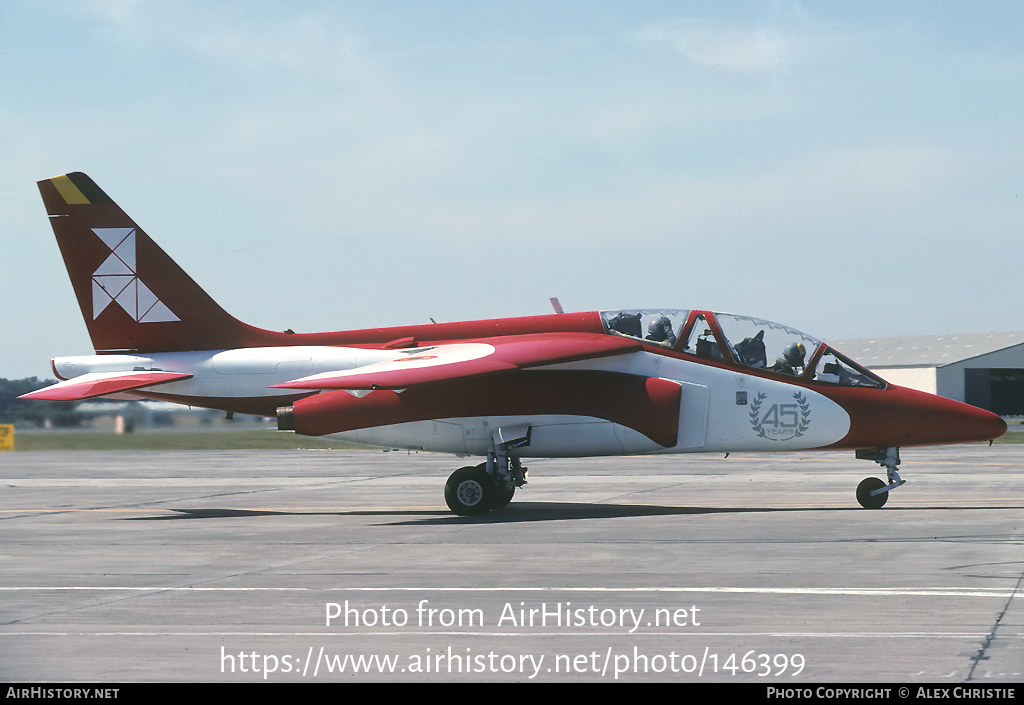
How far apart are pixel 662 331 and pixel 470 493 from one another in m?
4.20

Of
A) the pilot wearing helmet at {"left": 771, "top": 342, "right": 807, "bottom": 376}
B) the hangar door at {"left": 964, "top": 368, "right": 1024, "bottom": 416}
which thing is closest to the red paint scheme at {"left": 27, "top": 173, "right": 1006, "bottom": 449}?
the pilot wearing helmet at {"left": 771, "top": 342, "right": 807, "bottom": 376}

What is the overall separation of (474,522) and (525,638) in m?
9.35

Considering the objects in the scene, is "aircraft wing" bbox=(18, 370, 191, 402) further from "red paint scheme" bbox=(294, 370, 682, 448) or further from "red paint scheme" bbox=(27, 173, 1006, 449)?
"red paint scheme" bbox=(294, 370, 682, 448)

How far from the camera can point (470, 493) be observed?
18500mm

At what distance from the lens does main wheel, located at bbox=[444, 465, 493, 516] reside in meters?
18.5

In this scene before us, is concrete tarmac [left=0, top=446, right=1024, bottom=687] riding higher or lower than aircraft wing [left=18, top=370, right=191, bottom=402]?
lower

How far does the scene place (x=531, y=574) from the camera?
37.4ft

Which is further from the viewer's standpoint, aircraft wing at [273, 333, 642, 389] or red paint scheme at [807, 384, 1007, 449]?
red paint scheme at [807, 384, 1007, 449]

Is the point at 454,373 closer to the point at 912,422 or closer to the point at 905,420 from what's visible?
the point at 905,420

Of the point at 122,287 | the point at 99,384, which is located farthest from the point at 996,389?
the point at 99,384

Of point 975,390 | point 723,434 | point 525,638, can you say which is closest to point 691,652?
point 525,638

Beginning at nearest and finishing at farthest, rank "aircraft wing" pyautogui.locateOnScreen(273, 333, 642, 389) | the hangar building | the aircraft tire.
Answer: "aircraft wing" pyautogui.locateOnScreen(273, 333, 642, 389)
the aircraft tire
the hangar building
